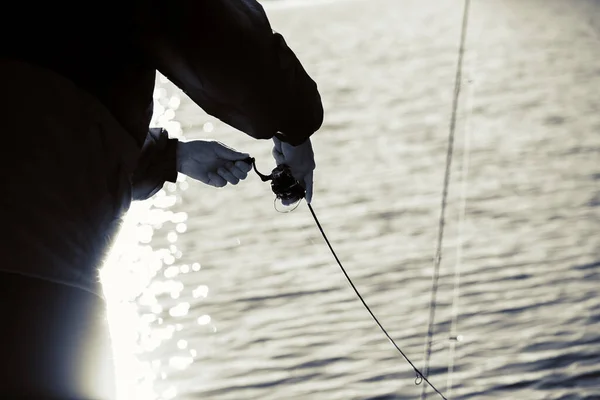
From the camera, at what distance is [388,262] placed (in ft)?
11.2

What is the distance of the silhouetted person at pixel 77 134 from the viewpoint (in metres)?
0.92

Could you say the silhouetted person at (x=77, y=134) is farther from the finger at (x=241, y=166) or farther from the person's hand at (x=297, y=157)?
the finger at (x=241, y=166)

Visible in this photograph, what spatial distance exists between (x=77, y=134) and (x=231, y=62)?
19 cm

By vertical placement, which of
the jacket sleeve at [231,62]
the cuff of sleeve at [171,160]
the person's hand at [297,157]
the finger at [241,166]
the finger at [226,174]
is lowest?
the jacket sleeve at [231,62]

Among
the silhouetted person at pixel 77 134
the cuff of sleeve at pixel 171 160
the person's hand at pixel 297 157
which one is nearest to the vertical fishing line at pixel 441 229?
the person's hand at pixel 297 157

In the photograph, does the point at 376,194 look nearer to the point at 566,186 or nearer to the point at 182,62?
the point at 566,186

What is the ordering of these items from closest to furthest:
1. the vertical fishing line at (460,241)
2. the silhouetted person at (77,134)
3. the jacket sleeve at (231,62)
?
1. the silhouetted person at (77,134)
2. the jacket sleeve at (231,62)
3. the vertical fishing line at (460,241)

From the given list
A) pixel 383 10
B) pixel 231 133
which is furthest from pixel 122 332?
pixel 383 10

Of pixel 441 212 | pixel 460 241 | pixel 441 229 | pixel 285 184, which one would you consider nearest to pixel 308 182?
pixel 285 184

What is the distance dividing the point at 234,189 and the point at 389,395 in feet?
7.58

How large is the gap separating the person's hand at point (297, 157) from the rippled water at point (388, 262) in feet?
3.40

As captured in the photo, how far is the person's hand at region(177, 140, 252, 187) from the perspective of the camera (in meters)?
1.50

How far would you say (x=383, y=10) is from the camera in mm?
10930

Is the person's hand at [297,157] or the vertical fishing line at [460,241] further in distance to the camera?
the vertical fishing line at [460,241]
